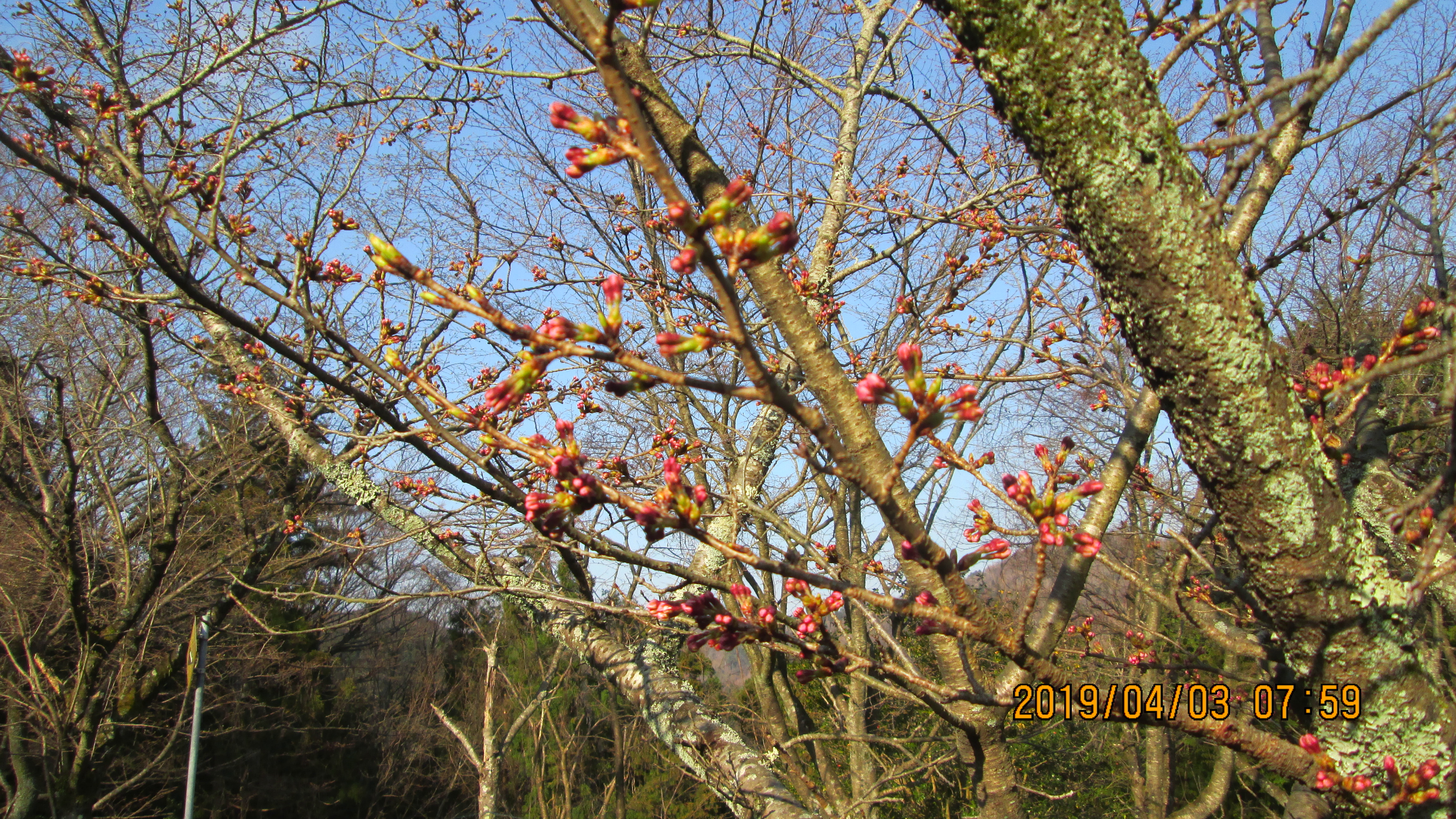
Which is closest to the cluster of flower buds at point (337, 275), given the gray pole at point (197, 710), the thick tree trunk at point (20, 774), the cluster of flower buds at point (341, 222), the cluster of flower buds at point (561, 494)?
the cluster of flower buds at point (341, 222)

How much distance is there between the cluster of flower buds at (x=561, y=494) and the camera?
3.05 feet

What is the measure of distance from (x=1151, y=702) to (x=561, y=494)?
120 cm

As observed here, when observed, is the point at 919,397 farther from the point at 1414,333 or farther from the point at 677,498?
the point at 1414,333

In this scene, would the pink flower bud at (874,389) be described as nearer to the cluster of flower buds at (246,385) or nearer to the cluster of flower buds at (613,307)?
the cluster of flower buds at (613,307)

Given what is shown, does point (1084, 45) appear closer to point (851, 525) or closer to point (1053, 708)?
point (1053, 708)

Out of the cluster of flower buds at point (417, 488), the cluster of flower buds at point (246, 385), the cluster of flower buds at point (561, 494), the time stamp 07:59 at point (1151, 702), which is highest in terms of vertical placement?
the cluster of flower buds at point (246, 385)

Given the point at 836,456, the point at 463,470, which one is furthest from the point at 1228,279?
the point at 463,470

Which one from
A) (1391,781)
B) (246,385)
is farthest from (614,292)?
(246,385)

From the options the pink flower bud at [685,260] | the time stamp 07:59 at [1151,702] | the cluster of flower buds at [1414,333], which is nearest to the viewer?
the pink flower bud at [685,260]

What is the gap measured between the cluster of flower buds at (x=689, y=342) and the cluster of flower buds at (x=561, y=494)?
0.23 meters

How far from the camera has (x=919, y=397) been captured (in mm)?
819

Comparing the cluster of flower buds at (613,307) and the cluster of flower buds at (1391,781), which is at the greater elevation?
the cluster of flower buds at (613,307)

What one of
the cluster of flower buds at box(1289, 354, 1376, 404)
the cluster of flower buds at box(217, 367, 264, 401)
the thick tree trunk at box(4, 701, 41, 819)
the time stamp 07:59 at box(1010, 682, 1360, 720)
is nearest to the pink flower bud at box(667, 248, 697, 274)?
the time stamp 07:59 at box(1010, 682, 1360, 720)

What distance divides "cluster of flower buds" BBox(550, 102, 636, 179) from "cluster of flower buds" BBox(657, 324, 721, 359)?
0.68 ft
